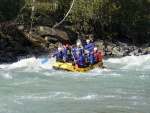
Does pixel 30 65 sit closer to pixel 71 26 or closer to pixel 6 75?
pixel 6 75

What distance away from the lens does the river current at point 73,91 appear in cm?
1081

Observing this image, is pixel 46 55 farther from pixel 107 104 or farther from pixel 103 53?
pixel 107 104

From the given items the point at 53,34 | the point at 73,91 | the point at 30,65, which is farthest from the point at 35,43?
the point at 73,91

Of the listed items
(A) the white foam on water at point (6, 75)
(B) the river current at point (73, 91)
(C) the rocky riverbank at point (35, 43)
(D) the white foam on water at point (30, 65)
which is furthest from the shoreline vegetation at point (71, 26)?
(B) the river current at point (73, 91)

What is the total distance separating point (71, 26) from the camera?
33219 mm

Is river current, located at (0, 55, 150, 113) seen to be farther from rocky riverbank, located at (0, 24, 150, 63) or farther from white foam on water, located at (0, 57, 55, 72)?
rocky riverbank, located at (0, 24, 150, 63)

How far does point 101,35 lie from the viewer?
1367 inches

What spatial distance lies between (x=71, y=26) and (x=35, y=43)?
6.63 metres

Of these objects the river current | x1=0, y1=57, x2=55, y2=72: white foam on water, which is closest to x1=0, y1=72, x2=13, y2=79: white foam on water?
the river current

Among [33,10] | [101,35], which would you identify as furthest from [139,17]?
[33,10]

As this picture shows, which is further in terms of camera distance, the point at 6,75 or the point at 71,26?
the point at 71,26

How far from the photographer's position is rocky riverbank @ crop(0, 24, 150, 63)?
24552 mm

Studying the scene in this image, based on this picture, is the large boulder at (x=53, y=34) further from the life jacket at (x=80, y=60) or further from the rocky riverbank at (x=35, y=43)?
the life jacket at (x=80, y=60)

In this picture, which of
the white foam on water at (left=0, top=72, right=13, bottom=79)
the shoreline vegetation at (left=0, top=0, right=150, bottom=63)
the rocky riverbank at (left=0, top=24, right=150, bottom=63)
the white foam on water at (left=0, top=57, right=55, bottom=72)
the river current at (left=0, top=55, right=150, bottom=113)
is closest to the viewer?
the river current at (left=0, top=55, right=150, bottom=113)
